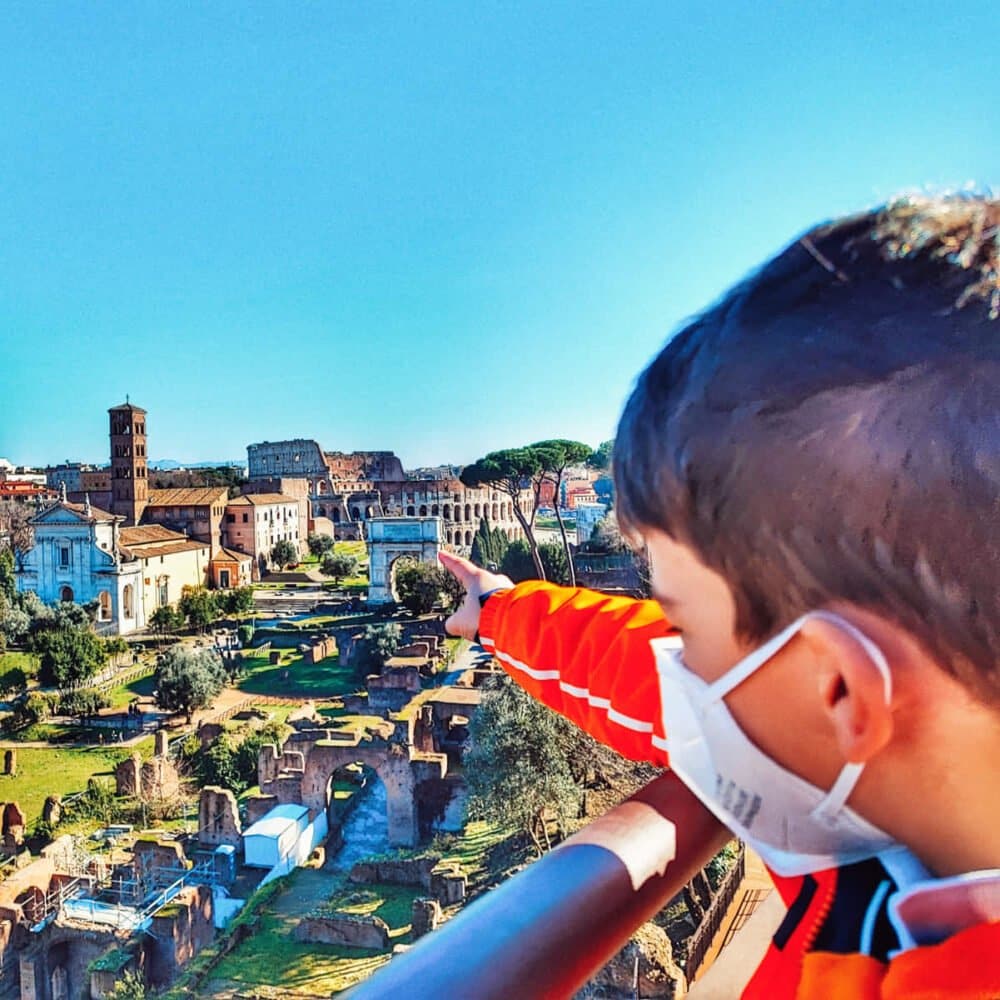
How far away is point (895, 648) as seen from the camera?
510 mm

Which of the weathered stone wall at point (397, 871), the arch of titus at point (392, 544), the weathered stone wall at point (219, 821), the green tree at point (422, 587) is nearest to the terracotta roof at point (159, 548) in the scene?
the arch of titus at point (392, 544)

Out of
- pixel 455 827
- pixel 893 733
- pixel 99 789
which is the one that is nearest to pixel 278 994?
pixel 455 827

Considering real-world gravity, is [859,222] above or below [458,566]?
above

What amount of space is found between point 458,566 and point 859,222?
110 centimetres

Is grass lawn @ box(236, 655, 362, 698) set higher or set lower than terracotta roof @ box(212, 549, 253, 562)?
lower

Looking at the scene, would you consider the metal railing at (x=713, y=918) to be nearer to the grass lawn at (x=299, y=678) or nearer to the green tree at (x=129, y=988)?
the green tree at (x=129, y=988)

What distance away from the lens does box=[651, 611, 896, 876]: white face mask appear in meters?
0.58

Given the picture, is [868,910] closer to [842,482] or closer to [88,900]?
[842,482]

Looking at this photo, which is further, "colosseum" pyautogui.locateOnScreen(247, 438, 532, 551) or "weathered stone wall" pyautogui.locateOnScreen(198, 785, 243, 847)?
"colosseum" pyautogui.locateOnScreen(247, 438, 532, 551)

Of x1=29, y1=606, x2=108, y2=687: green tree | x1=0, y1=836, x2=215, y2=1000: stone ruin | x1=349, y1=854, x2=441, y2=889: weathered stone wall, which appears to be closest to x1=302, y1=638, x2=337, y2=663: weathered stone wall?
x1=29, y1=606, x2=108, y2=687: green tree

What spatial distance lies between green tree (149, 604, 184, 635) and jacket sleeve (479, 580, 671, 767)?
2174cm

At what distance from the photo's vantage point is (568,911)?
2.03 feet

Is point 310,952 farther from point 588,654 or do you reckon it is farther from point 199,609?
point 199,609

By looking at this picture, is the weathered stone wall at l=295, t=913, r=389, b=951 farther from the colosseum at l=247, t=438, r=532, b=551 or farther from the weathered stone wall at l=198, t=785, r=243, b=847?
the colosseum at l=247, t=438, r=532, b=551
